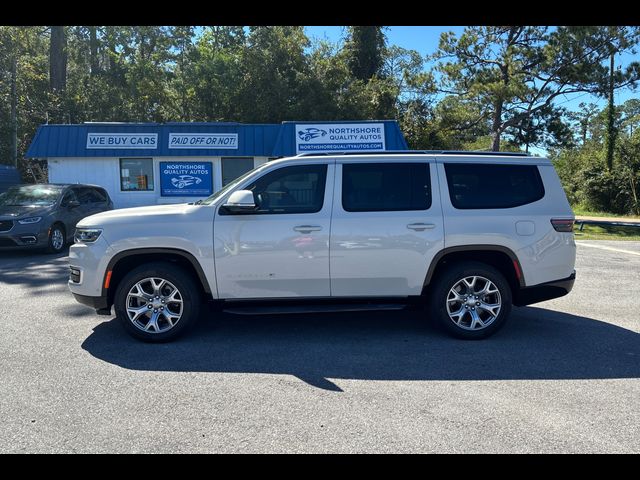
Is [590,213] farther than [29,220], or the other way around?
[590,213]

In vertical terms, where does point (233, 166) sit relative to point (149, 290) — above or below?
above

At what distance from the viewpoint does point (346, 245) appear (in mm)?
4875

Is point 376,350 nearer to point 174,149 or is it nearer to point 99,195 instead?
point 99,195

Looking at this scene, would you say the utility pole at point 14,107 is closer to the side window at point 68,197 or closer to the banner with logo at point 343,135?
the side window at point 68,197

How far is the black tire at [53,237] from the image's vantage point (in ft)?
34.6

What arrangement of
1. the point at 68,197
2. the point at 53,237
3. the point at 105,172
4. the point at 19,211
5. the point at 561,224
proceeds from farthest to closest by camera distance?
1. the point at 105,172
2. the point at 68,197
3. the point at 53,237
4. the point at 19,211
5. the point at 561,224

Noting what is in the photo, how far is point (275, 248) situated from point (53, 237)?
8109 mm

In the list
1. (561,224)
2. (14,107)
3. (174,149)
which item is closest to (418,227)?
(561,224)

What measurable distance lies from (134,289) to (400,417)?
3013 millimetres

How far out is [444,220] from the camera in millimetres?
4957

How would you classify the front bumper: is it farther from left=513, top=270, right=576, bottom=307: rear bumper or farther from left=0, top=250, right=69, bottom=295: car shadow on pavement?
left=513, top=270, right=576, bottom=307: rear bumper

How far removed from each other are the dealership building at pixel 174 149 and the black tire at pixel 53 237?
6.49 m
